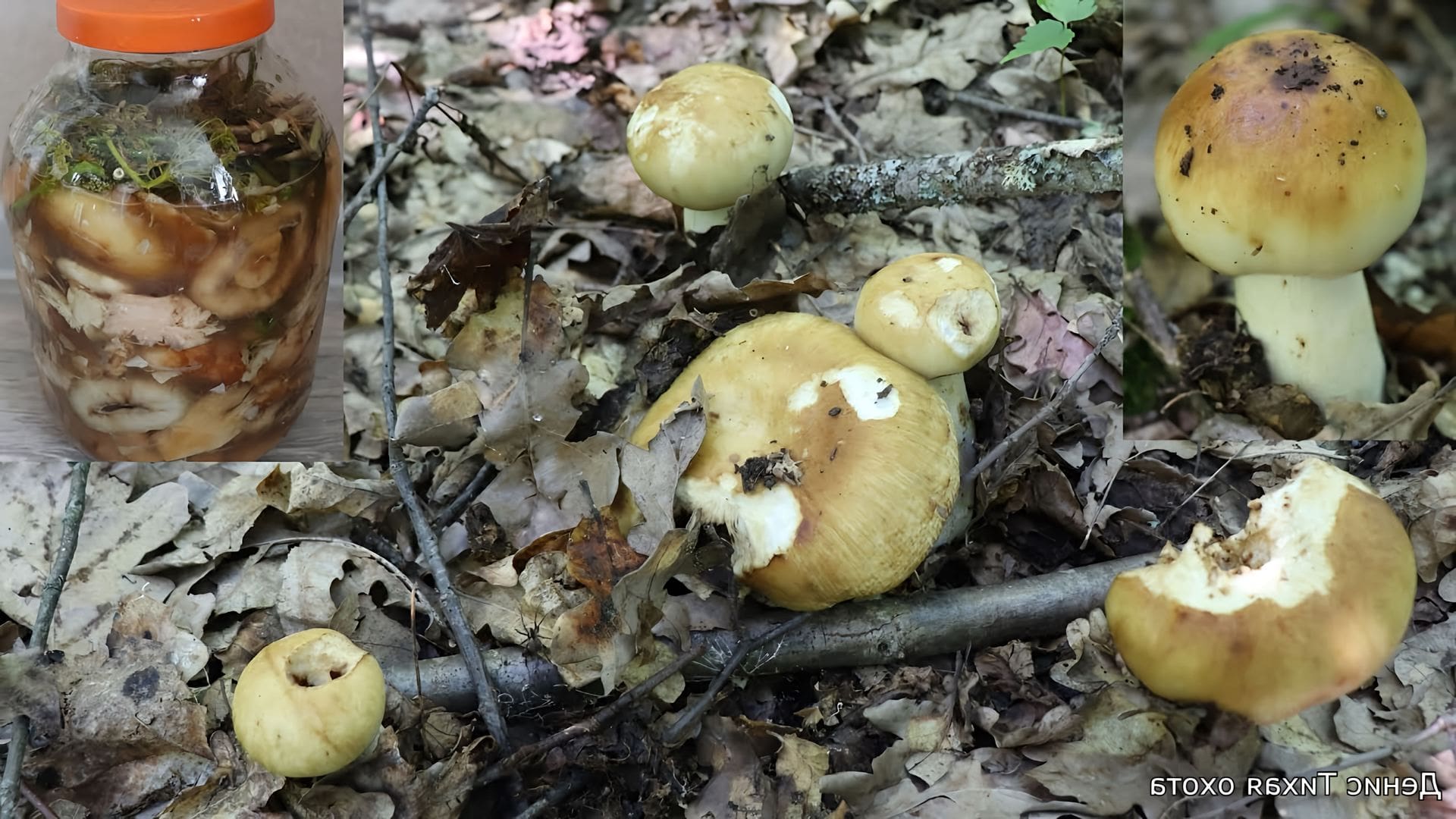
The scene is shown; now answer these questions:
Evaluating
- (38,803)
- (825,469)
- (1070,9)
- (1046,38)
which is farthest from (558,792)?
(1070,9)

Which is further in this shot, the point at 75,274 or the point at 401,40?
the point at 401,40

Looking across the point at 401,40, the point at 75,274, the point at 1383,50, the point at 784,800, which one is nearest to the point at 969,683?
the point at 784,800

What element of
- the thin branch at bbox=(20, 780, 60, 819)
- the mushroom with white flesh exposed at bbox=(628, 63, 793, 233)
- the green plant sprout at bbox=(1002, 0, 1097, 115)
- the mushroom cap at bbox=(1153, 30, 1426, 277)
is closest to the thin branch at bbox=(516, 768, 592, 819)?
the thin branch at bbox=(20, 780, 60, 819)

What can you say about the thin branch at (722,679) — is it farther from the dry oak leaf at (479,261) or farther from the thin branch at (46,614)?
the thin branch at (46,614)

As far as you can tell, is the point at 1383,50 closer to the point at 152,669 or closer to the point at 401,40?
the point at 401,40

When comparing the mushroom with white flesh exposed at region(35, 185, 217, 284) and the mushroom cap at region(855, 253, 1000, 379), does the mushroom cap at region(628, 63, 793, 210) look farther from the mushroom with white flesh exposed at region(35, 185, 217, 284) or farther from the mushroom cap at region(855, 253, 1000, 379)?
the mushroom with white flesh exposed at region(35, 185, 217, 284)

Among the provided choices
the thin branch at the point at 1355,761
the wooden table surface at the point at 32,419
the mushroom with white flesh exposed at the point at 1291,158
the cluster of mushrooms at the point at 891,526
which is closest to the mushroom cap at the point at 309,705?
the cluster of mushrooms at the point at 891,526

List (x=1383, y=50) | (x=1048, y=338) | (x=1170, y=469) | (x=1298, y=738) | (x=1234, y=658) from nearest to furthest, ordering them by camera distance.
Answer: (x=1234, y=658), (x=1298, y=738), (x=1170, y=469), (x=1048, y=338), (x=1383, y=50)

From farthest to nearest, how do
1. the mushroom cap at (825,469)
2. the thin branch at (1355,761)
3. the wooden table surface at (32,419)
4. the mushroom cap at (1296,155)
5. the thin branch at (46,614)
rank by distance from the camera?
the wooden table surface at (32,419) < the mushroom cap at (1296,155) < the mushroom cap at (825,469) < the thin branch at (46,614) < the thin branch at (1355,761)
